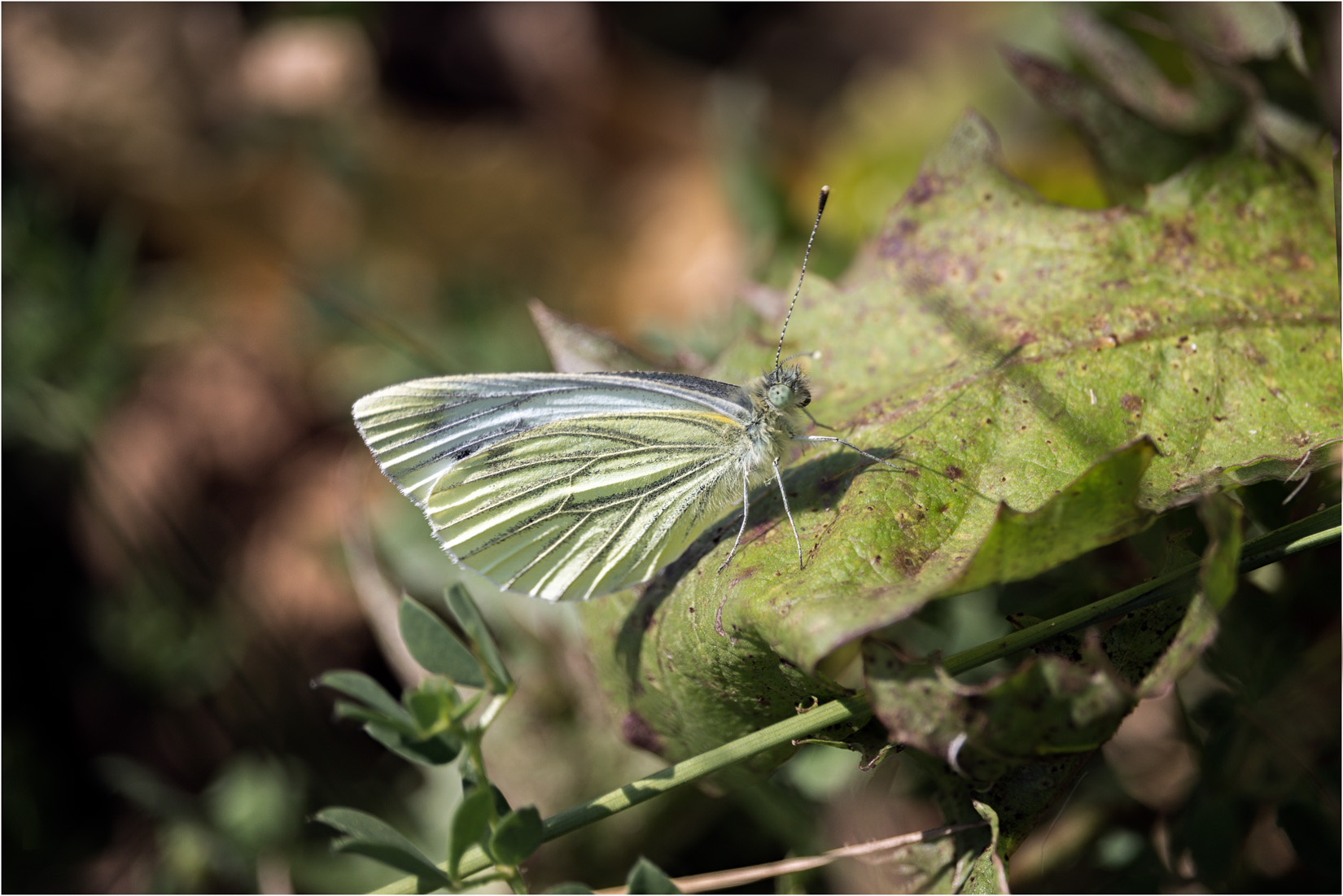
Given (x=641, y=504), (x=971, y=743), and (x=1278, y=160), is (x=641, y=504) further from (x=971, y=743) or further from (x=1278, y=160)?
(x=1278, y=160)

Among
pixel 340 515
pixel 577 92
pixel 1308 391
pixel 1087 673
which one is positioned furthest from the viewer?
pixel 577 92

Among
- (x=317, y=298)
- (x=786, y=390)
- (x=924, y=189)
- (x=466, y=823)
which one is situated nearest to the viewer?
(x=466, y=823)

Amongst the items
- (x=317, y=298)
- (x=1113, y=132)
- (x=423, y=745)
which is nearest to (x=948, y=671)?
(x=423, y=745)

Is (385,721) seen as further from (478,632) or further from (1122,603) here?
(1122,603)

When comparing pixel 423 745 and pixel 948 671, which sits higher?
pixel 948 671

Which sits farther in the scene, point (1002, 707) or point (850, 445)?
point (850, 445)

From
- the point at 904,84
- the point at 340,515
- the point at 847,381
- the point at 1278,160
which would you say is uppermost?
the point at 904,84

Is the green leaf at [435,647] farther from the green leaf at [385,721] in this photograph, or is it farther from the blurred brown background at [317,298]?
the blurred brown background at [317,298]

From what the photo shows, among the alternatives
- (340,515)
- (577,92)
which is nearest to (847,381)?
(340,515)
